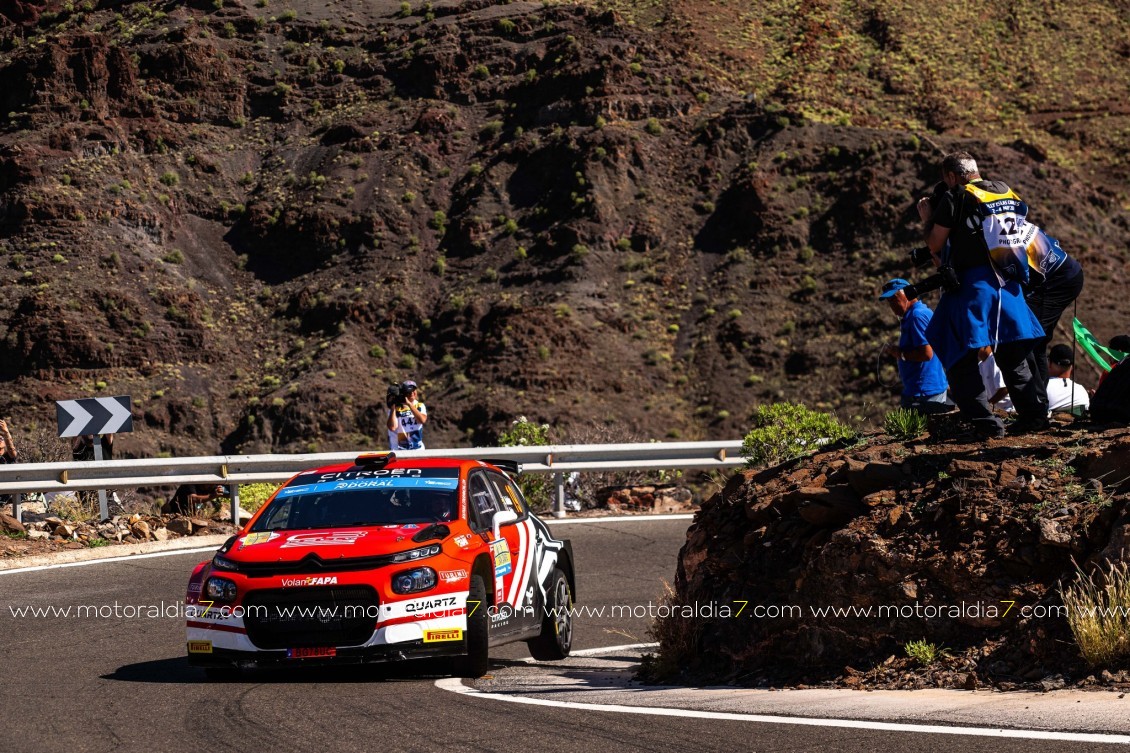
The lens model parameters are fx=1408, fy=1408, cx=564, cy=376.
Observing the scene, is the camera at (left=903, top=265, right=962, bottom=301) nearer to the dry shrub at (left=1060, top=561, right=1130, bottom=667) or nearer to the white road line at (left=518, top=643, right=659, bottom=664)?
the dry shrub at (left=1060, top=561, right=1130, bottom=667)

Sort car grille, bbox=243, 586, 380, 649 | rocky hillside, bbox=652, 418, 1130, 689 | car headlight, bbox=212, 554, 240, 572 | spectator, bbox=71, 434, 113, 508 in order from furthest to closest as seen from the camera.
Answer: spectator, bbox=71, 434, 113, 508 < car headlight, bbox=212, 554, 240, 572 < car grille, bbox=243, 586, 380, 649 < rocky hillside, bbox=652, 418, 1130, 689

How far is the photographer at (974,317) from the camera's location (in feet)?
28.1

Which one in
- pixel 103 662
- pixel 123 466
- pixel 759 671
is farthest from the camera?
pixel 123 466

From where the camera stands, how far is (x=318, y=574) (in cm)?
829

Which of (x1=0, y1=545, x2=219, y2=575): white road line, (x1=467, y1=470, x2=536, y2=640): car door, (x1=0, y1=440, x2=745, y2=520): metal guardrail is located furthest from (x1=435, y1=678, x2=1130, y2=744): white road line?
(x1=0, y1=440, x2=745, y2=520): metal guardrail

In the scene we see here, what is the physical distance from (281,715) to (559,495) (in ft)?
39.7

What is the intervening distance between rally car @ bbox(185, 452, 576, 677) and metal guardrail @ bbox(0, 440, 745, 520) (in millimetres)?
6378

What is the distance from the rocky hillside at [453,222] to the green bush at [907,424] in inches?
1297

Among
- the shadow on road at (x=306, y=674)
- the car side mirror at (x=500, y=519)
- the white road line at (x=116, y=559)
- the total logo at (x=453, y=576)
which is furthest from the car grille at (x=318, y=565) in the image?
the white road line at (x=116, y=559)

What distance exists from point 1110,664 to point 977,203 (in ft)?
10.1

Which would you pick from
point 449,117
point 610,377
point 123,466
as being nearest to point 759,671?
point 123,466

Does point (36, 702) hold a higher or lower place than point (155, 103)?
lower

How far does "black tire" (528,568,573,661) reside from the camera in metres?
9.92

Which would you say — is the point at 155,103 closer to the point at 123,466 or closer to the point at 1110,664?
the point at 123,466
